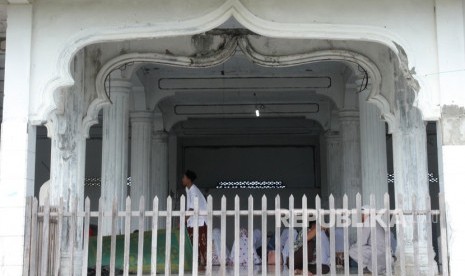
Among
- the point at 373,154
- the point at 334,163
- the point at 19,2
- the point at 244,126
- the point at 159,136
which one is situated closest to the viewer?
the point at 19,2

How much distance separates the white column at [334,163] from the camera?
15492 mm

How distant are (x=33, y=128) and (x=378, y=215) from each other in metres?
3.78

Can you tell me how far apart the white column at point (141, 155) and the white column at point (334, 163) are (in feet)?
14.6

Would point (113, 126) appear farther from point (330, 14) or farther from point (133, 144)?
point (330, 14)

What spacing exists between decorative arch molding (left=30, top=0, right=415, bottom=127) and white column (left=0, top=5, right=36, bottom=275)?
1.02 ft

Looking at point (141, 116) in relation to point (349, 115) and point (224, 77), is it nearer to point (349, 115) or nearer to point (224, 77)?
point (224, 77)

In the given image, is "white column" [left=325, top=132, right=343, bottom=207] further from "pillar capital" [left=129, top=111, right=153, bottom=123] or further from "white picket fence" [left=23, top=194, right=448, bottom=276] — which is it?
"white picket fence" [left=23, top=194, right=448, bottom=276]

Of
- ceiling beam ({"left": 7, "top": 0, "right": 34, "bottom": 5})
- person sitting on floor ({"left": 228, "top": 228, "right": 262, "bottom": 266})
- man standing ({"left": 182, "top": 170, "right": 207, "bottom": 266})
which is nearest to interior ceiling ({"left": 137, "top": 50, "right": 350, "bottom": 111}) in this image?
man standing ({"left": 182, "top": 170, "right": 207, "bottom": 266})

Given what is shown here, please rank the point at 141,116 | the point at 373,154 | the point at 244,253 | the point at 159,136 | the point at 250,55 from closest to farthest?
the point at 250,55 → the point at 244,253 → the point at 373,154 → the point at 141,116 → the point at 159,136

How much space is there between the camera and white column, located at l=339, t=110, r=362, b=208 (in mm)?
13203

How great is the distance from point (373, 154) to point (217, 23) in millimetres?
4463

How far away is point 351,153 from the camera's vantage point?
13.4m

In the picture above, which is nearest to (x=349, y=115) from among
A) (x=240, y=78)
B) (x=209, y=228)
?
(x=240, y=78)

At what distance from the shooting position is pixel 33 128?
23.6ft
